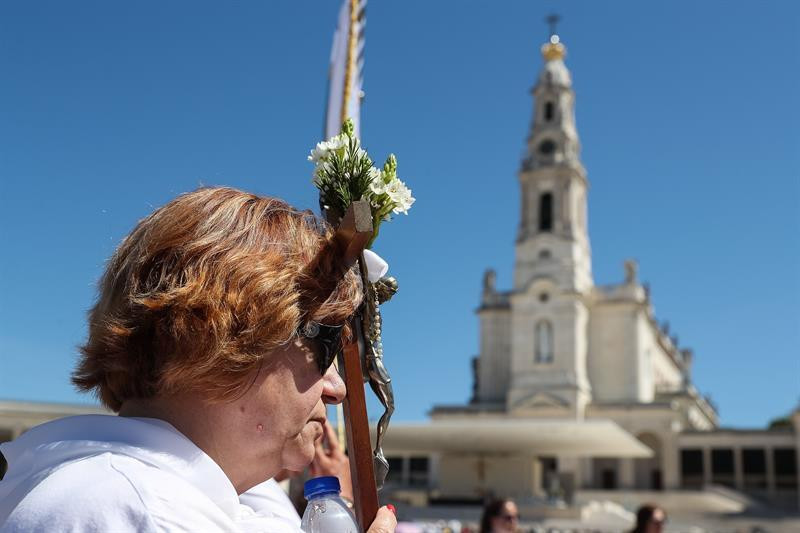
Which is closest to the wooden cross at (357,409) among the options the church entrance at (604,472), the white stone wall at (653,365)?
the white stone wall at (653,365)

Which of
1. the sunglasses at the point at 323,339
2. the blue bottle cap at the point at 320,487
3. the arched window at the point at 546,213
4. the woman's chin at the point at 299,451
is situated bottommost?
the blue bottle cap at the point at 320,487

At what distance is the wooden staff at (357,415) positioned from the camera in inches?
57.6

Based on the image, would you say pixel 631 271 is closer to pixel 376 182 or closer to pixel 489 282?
pixel 489 282

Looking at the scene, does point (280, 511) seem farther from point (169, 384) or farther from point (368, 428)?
point (169, 384)

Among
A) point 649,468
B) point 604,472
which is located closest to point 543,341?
point 604,472

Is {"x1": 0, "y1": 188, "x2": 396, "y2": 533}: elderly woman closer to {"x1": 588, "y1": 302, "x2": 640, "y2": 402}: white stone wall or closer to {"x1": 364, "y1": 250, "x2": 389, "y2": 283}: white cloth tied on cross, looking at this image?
{"x1": 364, "y1": 250, "x2": 389, "y2": 283}: white cloth tied on cross

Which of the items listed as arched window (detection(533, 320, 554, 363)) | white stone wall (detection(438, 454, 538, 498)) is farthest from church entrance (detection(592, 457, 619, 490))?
arched window (detection(533, 320, 554, 363))

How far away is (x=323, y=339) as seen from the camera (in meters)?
1.42

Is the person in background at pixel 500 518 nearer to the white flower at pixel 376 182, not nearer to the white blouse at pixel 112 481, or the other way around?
the white flower at pixel 376 182

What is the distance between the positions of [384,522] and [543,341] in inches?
1732

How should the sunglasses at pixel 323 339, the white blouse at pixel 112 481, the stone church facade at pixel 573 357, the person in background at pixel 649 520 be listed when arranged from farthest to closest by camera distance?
the stone church facade at pixel 573 357 < the person in background at pixel 649 520 < the sunglasses at pixel 323 339 < the white blouse at pixel 112 481

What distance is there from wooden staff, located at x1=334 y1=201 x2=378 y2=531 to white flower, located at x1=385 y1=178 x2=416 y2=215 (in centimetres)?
13

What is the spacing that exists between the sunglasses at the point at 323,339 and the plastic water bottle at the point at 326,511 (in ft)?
0.77

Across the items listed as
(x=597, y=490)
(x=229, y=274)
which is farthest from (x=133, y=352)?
(x=597, y=490)
